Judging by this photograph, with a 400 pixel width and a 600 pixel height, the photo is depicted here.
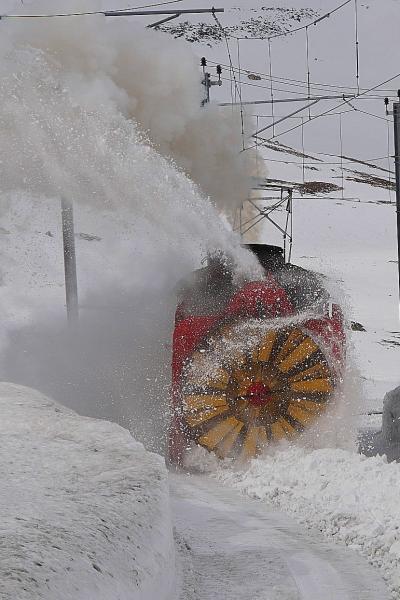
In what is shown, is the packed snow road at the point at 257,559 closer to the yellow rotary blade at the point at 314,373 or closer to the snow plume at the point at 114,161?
the yellow rotary blade at the point at 314,373

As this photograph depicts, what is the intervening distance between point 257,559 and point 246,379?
2.79 metres

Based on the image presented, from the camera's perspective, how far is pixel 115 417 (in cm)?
1103

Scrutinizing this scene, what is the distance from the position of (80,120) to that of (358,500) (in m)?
6.85

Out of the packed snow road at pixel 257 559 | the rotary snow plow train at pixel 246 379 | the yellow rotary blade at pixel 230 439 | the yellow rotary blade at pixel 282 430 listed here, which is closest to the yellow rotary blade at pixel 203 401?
the rotary snow plow train at pixel 246 379

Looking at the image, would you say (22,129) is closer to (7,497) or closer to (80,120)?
(80,120)

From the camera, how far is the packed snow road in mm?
6109

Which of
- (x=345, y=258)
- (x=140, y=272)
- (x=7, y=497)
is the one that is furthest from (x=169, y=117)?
(x=345, y=258)

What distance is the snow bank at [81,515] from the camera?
5.04 meters

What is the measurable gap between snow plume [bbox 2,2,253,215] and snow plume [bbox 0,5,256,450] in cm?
2

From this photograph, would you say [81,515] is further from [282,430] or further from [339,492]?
[282,430]

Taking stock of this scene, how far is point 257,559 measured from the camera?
674cm

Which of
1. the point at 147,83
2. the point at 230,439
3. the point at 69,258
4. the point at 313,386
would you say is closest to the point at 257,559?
the point at 230,439

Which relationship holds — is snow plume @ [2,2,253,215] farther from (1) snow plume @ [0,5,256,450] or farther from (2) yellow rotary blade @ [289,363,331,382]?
(2) yellow rotary blade @ [289,363,331,382]

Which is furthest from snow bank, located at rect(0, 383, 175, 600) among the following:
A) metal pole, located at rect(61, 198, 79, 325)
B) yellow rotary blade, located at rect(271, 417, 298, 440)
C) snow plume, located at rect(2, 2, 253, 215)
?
metal pole, located at rect(61, 198, 79, 325)
